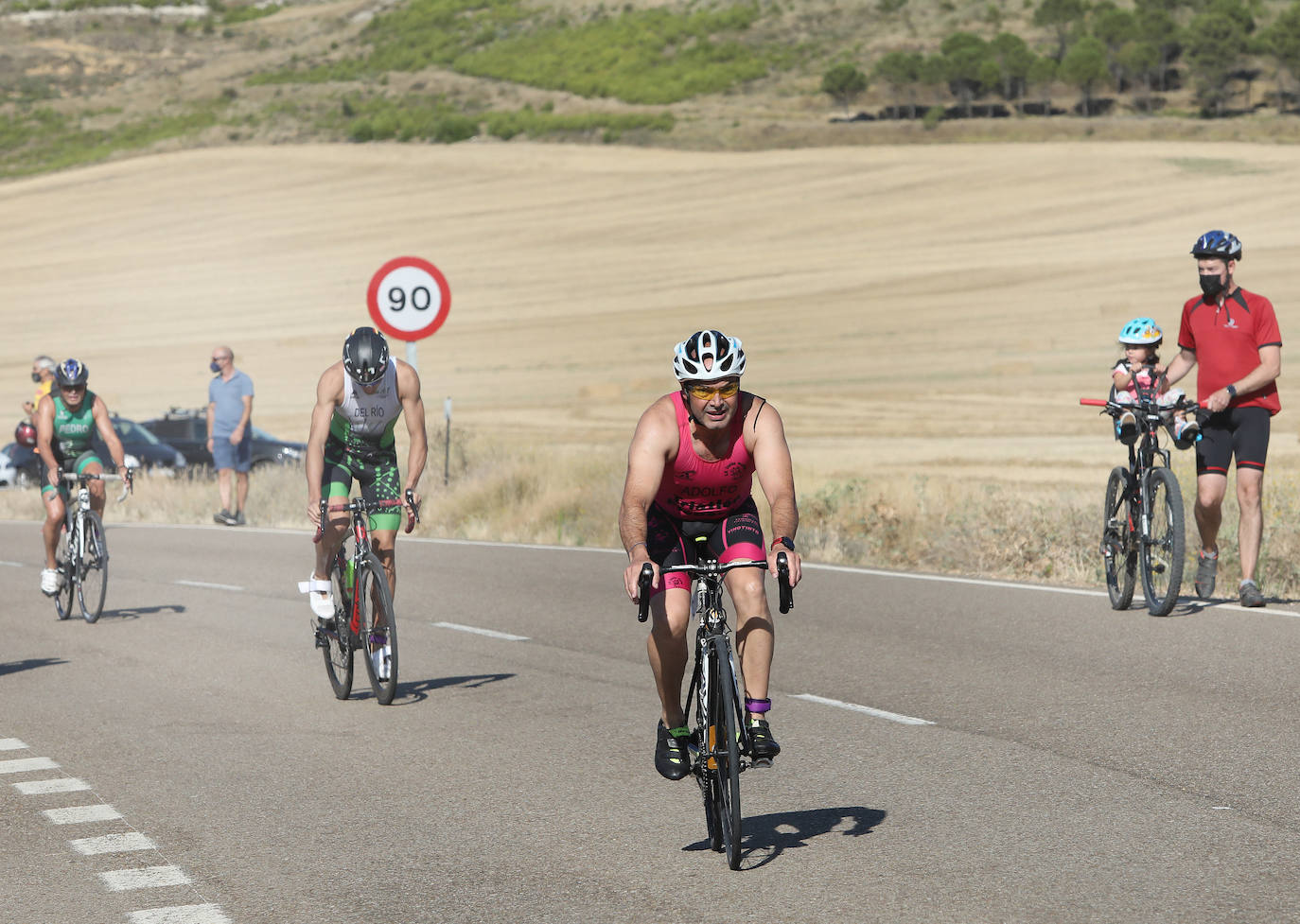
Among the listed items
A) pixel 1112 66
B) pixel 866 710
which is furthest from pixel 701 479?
pixel 1112 66

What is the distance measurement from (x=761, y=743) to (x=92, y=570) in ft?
28.7

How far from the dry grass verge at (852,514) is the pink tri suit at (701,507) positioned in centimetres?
782

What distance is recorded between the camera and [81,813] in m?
7.32

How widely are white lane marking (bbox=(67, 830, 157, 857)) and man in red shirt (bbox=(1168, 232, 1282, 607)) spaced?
7599 millimetres

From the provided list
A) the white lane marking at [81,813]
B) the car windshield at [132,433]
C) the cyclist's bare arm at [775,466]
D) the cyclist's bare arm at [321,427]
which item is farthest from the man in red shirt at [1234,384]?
the car windshield at [132,433]

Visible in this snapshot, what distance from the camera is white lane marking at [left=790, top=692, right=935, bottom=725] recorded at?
356 inches

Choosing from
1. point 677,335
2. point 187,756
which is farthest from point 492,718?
point 677,335

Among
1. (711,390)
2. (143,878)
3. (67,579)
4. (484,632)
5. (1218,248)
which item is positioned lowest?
(484,632)

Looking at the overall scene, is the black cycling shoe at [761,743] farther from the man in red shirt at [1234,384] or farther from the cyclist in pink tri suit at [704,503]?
the man in red shirt at [1234,384]

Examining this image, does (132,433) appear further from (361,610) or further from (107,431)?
(361,610)

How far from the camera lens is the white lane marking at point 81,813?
7223 mm

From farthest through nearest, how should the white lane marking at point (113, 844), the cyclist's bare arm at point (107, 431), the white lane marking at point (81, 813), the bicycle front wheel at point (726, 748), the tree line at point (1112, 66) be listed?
the tree line at point (1112, 66) → the cyclist's bare arm at point (107, 431) → the white lane marking at point (81, 813) → the white lane marking at point (113, 844) → the bicycle front wheel at point (726, 748)

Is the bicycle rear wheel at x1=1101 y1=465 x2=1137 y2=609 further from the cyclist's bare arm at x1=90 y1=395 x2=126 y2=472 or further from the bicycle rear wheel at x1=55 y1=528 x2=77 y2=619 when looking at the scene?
the bicycle rear wheel at x1=55 y1=528 x2=77 y2=619

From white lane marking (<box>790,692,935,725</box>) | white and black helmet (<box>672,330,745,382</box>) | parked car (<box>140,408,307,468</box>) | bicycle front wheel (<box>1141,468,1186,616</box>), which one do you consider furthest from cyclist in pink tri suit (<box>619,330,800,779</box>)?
parked car (<box>140,408,307,468</box>)
